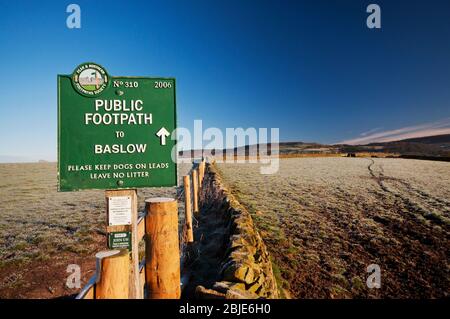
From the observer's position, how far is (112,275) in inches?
97.1

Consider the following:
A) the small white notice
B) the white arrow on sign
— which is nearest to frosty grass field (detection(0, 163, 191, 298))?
the small white notice

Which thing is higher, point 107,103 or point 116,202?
point 107,103

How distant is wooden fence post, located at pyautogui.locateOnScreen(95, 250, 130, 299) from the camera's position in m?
2.43

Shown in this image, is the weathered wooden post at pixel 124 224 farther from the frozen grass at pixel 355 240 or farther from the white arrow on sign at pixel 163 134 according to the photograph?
the frozen grass at pixel 355 240

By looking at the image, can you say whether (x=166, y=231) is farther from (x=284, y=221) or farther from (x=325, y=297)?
(x=284, y=221)

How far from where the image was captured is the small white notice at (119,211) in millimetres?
3039

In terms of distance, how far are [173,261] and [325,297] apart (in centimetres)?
295

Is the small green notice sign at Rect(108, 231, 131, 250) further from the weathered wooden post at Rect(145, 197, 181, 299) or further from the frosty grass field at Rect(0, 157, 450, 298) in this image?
the frosty grass field at Rect(0, 157, 450, 298)

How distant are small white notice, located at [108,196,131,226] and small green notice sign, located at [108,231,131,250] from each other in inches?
4.2

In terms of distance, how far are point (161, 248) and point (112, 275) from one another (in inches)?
33.3

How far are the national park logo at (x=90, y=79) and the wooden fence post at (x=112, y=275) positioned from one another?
1.76 m

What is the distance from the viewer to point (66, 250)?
7.55m

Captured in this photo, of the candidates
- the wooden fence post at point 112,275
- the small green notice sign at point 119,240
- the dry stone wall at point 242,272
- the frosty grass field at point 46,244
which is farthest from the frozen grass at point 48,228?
the wooden fence post at point 112,275
